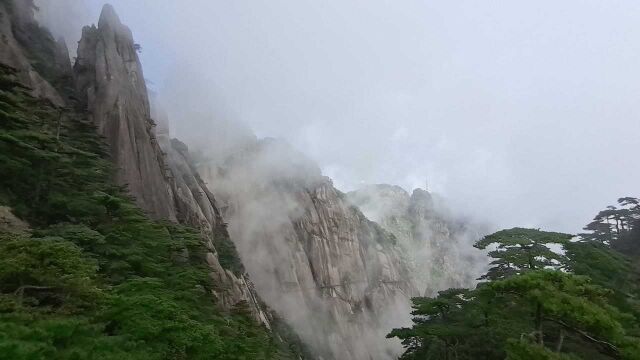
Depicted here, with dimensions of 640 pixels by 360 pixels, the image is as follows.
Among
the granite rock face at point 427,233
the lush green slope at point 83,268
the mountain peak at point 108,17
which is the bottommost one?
the lush green slope at point 83,268

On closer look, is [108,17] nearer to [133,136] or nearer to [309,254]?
[133,136]

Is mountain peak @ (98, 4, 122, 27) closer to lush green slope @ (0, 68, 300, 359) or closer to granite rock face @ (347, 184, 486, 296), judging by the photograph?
lush green slope @ (0, 68, 300, 359)

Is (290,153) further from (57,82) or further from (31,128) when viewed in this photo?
(31,128)

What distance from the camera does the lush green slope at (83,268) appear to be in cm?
1055

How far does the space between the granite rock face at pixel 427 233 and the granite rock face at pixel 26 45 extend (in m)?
81.0

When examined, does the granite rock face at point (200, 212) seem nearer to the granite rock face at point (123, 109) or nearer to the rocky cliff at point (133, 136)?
the rocky cliff at point (133, 136)

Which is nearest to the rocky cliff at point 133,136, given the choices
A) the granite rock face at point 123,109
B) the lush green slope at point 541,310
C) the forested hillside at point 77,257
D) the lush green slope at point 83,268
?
the granite rock face at point 123,109

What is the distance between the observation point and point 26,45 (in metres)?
37.8

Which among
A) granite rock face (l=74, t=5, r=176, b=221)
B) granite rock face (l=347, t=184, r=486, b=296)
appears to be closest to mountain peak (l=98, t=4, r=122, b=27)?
granite rock face (l=74, t=5, r=176, b=221)

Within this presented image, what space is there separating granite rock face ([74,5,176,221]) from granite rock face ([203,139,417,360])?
1038 inches

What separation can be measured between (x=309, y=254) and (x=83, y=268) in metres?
61.7

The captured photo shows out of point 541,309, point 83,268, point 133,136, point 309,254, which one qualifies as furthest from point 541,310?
point 309,254

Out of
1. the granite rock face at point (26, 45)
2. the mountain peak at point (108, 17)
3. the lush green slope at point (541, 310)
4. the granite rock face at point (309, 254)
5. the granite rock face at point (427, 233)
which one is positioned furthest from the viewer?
the granite rock face at point (427, 233)

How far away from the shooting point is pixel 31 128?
2314cm
